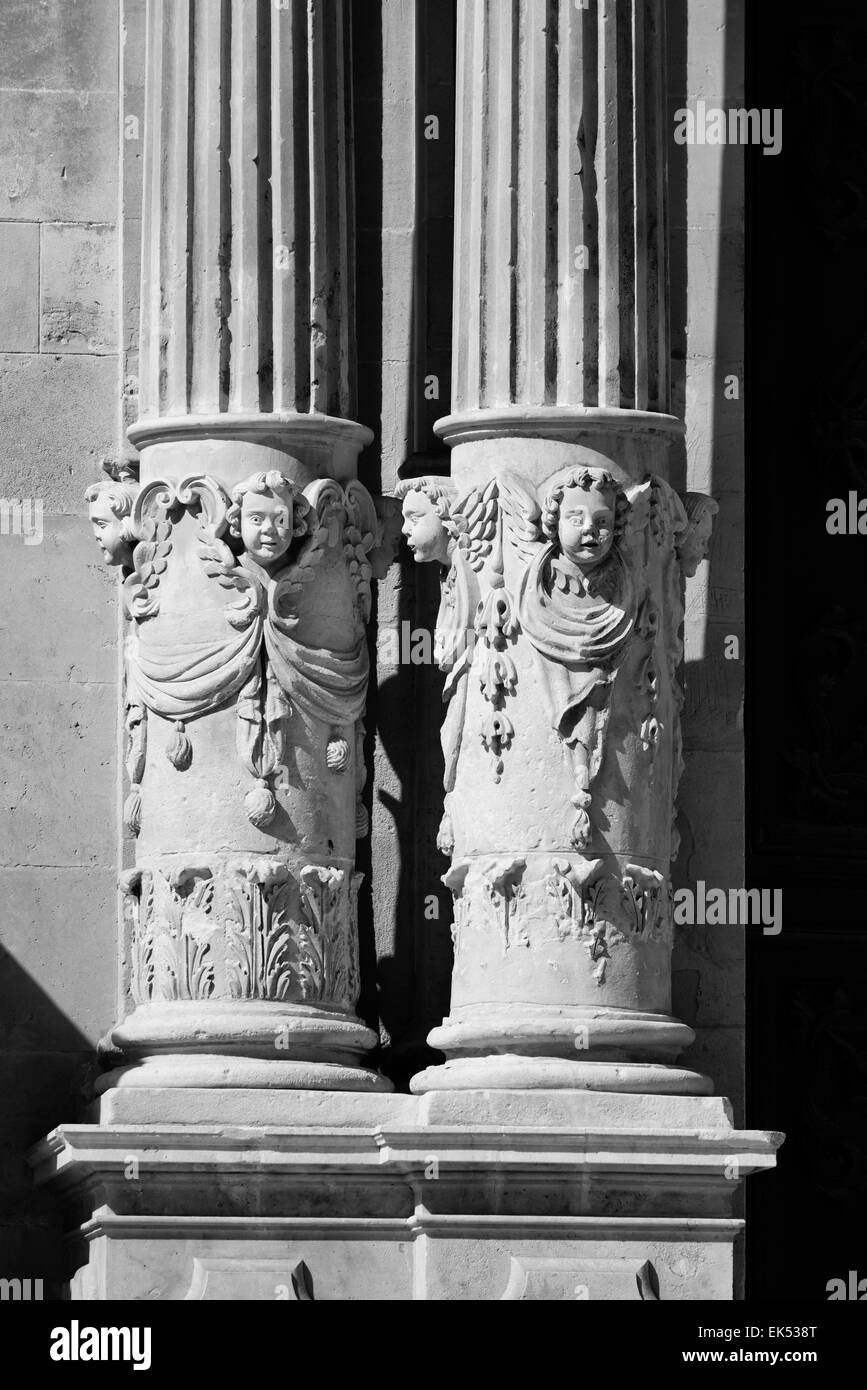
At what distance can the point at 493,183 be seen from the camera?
17.0 meters

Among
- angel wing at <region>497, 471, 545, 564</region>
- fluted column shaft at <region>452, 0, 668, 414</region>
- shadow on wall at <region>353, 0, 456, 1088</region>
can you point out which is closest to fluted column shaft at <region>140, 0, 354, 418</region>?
fluted column shaft at <region>452, 0, 668, 414</region>

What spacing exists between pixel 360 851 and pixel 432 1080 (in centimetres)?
161

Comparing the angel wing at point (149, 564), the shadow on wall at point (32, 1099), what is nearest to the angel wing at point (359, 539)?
the angel wing at point (149, 564)

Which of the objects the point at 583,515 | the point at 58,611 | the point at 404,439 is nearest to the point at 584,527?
the point at 583,515

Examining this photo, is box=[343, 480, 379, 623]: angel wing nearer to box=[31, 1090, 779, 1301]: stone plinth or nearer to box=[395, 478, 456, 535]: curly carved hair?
box=[395, 478, 456, 535]: curly carved hair

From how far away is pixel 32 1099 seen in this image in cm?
1744

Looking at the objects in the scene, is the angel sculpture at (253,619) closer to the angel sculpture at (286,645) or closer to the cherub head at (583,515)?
the angel sculpture at (286,645)

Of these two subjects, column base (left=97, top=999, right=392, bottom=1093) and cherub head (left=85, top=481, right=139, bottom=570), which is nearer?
column base (left=97, top=999, right=392, bottom=1093)

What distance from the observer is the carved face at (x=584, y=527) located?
54.4 ft

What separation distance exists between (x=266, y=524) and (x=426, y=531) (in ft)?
2.76

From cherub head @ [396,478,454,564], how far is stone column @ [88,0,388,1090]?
0.74 ft

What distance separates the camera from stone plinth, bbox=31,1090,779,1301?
1609 centimetres

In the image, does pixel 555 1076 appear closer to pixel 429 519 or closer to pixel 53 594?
pixel 429 519
